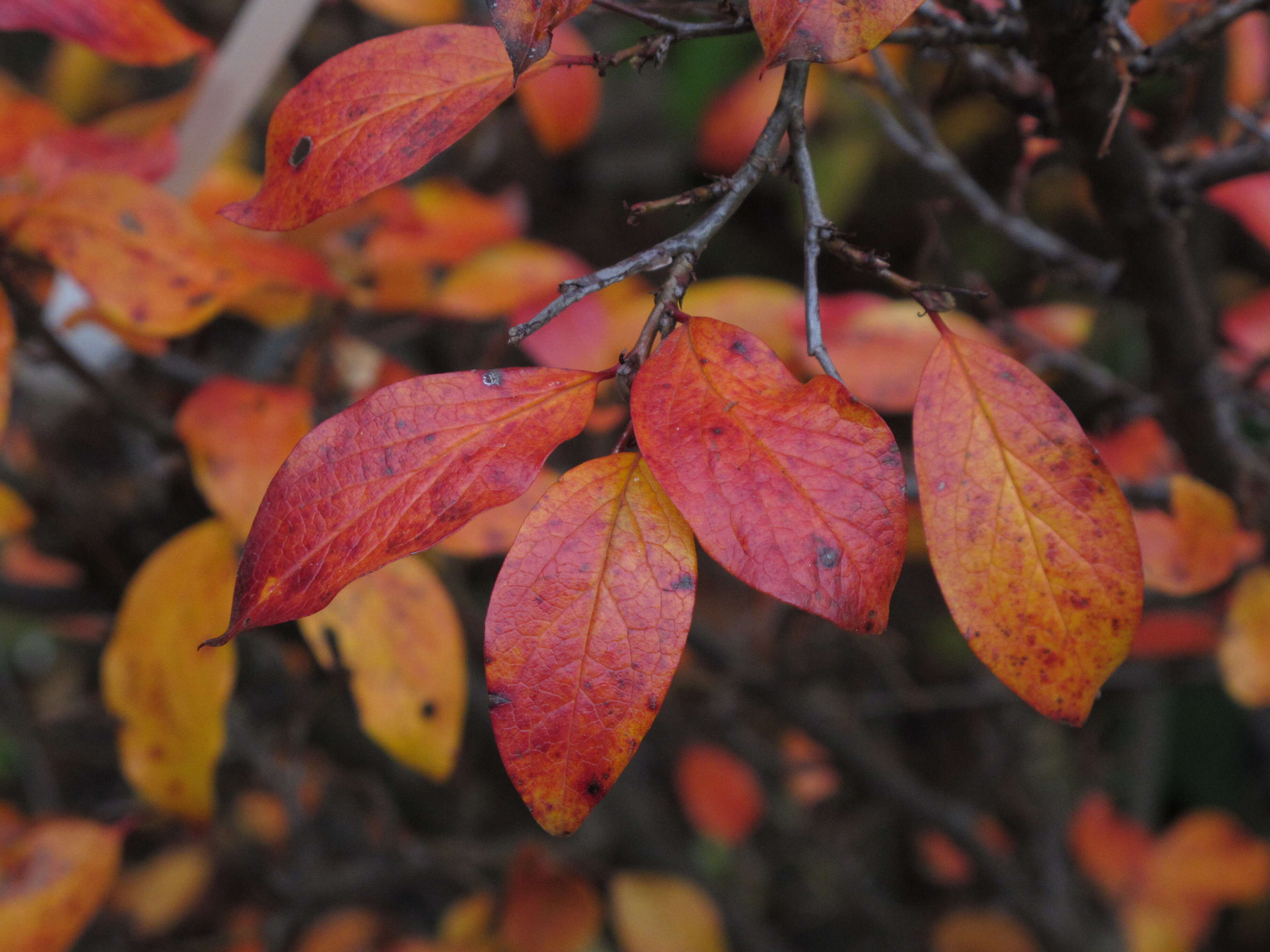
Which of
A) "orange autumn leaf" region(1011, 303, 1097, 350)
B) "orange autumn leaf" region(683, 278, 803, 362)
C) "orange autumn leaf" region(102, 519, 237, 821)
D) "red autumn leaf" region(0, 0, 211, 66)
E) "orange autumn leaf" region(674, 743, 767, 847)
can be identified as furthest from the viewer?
"orange autumn leaf" region(674, 743, 767, 847)

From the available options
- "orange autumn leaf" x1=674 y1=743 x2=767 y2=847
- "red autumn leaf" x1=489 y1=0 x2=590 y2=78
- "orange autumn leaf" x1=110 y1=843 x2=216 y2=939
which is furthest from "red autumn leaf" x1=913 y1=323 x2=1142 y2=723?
"orange autumn leaf" x1=110 y1=843 x2=216 y2=939

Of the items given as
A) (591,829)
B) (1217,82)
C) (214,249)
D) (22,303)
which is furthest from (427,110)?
(591,829)

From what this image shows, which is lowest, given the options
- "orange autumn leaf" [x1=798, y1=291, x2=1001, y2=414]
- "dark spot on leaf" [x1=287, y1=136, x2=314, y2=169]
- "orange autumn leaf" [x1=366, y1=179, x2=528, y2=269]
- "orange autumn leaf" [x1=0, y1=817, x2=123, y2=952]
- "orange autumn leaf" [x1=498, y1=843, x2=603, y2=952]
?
"orange autumn leaf" [x1=498, y1=843, x2=603, y2=952]

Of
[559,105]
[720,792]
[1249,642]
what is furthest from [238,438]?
[720,792]

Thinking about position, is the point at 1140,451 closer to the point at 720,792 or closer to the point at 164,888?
the point at 720,792

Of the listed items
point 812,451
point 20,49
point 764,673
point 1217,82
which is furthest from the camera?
point 20,49

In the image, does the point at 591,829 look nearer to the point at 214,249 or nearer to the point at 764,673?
the point at 764,673

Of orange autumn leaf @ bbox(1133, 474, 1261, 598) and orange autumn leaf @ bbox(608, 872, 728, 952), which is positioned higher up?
orange autumn leaf @ bbox(1133, 474, 1261, 598)

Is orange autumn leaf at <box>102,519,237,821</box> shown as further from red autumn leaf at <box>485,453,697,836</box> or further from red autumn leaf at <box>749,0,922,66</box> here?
red autumn leaf at <box>749,0,922,66</box>
